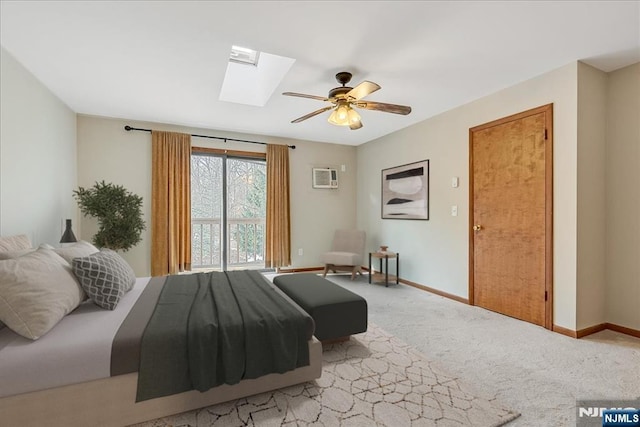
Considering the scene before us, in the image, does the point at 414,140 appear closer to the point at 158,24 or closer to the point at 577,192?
the point at 577,192

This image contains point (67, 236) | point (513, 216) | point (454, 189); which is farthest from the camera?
point (454, 189)

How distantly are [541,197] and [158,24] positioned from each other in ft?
11.9

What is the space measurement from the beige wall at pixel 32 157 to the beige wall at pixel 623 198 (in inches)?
213

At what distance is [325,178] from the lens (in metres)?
5.50

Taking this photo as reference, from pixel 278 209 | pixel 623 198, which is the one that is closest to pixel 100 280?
pixel 278 209

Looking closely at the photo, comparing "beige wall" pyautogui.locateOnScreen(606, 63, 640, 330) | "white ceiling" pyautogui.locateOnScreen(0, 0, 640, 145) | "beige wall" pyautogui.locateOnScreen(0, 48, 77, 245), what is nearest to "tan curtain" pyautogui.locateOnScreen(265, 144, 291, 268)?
"white ceiling" pyautogui.locateOnScreen(0, 0, 640, 145)

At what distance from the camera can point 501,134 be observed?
318 centimetres

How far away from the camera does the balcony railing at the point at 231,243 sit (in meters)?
4.79

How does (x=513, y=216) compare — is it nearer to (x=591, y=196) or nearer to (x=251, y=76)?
(x=591, y=196)

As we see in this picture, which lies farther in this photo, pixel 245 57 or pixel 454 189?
pixel 454 189

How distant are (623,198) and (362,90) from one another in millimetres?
2633

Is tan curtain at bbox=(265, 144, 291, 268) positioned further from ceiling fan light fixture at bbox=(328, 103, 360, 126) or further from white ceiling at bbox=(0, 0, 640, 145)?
ceiling fan light fixture at bbox=(328, 103, 360, 126)

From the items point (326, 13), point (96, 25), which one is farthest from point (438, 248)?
point (96, 25)

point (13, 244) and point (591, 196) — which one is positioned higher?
point (591, 196)
